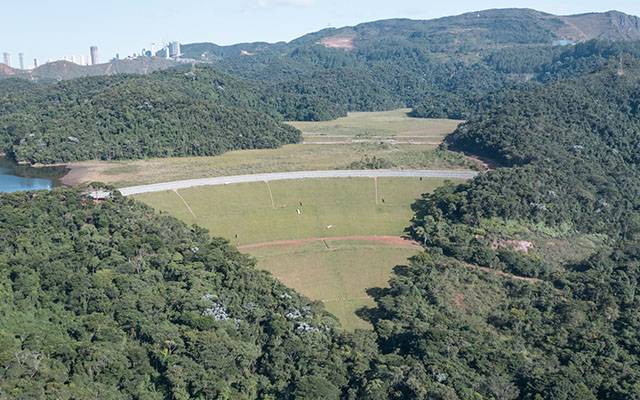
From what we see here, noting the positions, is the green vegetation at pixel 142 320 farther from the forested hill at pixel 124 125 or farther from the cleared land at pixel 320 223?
the forested hill at pixel 124 125

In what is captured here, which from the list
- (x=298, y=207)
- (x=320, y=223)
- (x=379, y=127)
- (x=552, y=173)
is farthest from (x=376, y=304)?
(x=379, y=127)

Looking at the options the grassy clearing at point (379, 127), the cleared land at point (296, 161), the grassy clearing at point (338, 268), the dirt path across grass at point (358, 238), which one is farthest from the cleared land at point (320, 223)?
the grassy clearing at point (379, 127)

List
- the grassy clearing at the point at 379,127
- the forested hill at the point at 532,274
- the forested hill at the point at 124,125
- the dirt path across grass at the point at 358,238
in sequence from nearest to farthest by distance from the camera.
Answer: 1. the forested hill at the point at 532,274
2. the dirt path across grass at the point at 358,238
3. the forested hill at the point at 124,125
4. the grassy clearing at the point at 379,127

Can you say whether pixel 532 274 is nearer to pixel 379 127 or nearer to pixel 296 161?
pixel 296 161

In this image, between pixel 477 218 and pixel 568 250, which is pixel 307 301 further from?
pixel 568 250

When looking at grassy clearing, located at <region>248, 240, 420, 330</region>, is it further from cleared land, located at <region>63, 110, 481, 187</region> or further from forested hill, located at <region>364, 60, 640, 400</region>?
cleared land, located at <region>63, 110, 481, 187</region>

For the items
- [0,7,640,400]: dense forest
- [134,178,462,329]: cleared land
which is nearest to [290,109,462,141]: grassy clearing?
[0,7,640,400]: dense forest
